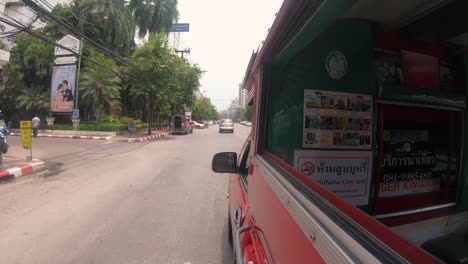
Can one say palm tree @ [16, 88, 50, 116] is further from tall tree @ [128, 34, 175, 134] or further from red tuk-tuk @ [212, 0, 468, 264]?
red tuk-tuk @ [212, 0, 468, 264]

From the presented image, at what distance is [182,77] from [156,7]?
29.1 feet

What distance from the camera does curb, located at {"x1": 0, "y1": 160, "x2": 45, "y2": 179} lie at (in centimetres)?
645

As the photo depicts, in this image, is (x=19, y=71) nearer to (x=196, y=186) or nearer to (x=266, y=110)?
(x=196, y=186)

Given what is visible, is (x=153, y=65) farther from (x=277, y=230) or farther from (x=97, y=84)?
(x=277, y=230)

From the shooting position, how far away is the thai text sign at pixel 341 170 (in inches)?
77.1

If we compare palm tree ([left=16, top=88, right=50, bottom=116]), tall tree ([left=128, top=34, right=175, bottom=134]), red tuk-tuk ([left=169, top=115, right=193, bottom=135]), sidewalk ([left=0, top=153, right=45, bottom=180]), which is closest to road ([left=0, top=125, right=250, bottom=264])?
sidewalk ([left=0, top=153, right=45, bottom=180])

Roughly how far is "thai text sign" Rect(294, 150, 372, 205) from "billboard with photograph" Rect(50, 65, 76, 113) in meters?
20.5

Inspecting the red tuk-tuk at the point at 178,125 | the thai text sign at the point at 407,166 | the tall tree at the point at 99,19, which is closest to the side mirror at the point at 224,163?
the thai text sign at the point at 407,166

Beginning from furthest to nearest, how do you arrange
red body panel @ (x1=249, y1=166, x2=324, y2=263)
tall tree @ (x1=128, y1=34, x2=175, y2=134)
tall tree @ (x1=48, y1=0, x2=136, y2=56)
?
tall tree @ (x1=48, y1=0, x2=136, y2=56)
tall tree @ (x1=128, y1=34, x2=175, y2=134)
red body panel @ (x1=249, y1=166, x2=324, y2=263)

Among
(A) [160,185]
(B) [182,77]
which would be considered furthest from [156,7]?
(A) [160,185]

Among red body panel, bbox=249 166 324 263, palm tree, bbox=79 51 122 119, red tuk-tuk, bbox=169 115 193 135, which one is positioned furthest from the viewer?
red tuk-tuk, bbox=169 115 193 135

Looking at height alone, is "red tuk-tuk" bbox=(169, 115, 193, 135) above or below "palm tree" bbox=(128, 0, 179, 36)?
below

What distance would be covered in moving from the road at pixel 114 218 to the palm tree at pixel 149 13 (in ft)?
86.1

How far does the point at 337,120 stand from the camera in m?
2.01
